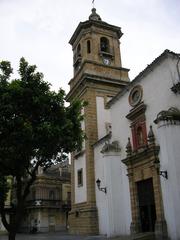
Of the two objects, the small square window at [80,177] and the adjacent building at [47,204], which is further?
the adjacent building at [47,204]

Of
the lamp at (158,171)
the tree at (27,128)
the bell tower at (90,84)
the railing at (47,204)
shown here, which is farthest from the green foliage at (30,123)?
the railing at (47,204)

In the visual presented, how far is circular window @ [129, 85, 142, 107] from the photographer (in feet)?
69.3

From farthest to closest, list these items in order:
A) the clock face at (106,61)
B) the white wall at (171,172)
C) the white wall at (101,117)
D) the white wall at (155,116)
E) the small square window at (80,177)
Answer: the clock face at (106,61) < the small square window at (80,177) < the white wall at (101,117) < the white wall at (155,116) < the white wall at (171,172)

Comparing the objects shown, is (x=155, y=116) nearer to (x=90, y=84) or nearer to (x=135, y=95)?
(x=135, y=95)

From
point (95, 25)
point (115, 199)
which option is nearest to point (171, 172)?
point (115, 199)

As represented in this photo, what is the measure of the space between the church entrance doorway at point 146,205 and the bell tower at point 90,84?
5.65m

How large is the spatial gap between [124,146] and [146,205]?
4.43 meters

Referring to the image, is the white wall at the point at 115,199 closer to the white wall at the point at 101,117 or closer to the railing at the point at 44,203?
the white wall at the point at 101,117

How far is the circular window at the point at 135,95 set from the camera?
21.1 metres

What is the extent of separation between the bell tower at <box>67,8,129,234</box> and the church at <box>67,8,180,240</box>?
78mm

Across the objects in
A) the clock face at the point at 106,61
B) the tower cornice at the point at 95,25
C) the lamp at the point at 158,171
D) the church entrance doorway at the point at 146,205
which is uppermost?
the tower cornice at the point at 95,25

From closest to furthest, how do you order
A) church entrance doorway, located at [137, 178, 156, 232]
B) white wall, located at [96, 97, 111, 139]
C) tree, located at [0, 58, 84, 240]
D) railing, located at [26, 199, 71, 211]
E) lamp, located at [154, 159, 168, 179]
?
tree, located at [0, 58, 84, 240], lamp, located at [154, 159, 168, 179], church entrance doorway, located at [137, 178, 156, 232], white wall, located at [96, 97, 111, 139], railing, located at [26, 199, 71, 211]

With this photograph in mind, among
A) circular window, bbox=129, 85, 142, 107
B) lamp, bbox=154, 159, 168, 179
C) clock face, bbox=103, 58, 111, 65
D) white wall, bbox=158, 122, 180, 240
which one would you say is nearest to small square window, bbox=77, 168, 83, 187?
circular window, bbox=129, 85, 142, 107

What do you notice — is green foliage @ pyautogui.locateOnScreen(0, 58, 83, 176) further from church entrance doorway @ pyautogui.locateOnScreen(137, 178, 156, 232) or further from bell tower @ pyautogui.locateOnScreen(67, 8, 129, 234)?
bell tower @ pyautogui.locateOnScreen(67, 8, 129, 234)
